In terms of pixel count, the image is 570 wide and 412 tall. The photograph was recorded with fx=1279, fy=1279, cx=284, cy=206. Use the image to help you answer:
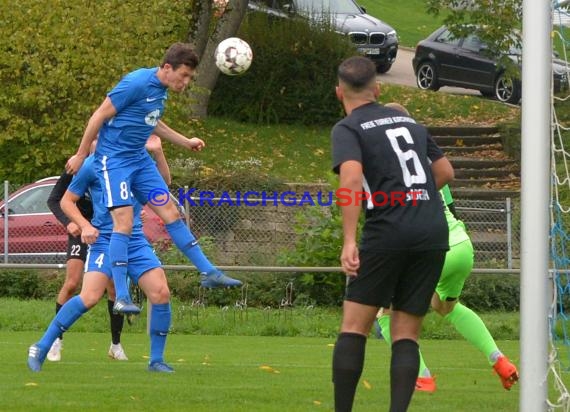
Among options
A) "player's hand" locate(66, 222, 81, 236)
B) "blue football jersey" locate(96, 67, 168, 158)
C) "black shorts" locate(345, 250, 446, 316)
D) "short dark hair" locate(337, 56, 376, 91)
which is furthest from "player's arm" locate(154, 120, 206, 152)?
"black shorts" locate(345, 250, 446, 316)

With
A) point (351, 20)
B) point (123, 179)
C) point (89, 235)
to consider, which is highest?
point (351, 20)

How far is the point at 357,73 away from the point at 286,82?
886 inches

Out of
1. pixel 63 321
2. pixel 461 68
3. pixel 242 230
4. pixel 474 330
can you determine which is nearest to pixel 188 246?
pixel 63 321

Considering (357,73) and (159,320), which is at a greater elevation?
(357,73)

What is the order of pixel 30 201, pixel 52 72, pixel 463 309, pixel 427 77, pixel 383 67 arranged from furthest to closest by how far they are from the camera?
pixel 383 67
pixel 427 77
pixel 52 72
pixel 30 201
pixel 463 309

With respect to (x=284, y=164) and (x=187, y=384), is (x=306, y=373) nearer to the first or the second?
(x=187, y=384)

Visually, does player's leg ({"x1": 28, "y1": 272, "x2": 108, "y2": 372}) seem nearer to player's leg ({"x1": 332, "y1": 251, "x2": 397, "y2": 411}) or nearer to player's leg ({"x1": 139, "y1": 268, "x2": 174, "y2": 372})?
player's leg ({"x1": 139, "y1": 268, "x2": 174, "y2": 372})

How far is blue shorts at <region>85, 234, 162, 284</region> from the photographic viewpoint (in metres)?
9.77

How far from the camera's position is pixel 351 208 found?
672 cm

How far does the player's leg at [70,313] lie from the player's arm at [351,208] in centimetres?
347

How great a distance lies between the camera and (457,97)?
3086 cm

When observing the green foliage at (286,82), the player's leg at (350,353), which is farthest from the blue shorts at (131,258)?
the green foliage at (286,82)

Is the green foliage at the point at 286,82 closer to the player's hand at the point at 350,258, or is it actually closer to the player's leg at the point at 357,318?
the player's leg at the point at 357,318

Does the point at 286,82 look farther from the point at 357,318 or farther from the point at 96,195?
the point at 357,318
